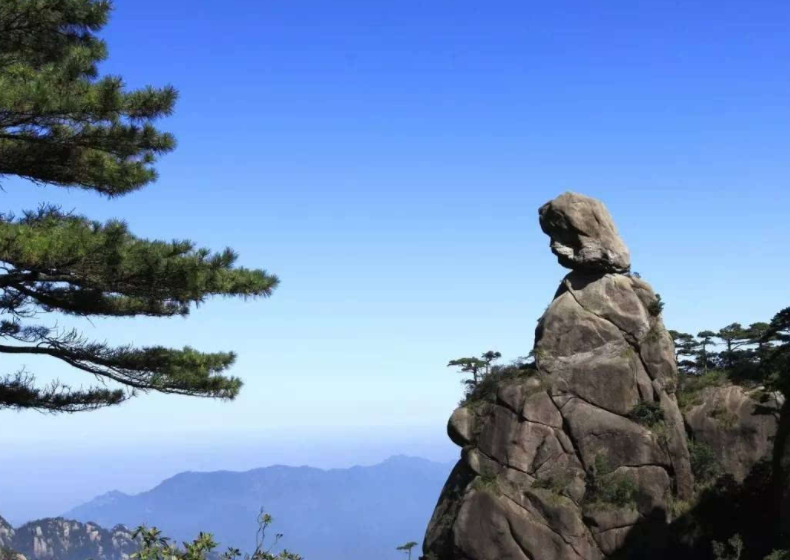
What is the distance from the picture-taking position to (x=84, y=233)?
37.9ft

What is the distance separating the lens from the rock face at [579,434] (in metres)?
32.8

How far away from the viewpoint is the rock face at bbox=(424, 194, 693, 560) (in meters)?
32.8

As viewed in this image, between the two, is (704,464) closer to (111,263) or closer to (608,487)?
(608,487)

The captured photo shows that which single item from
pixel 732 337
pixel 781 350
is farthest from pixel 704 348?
pixel 781 350

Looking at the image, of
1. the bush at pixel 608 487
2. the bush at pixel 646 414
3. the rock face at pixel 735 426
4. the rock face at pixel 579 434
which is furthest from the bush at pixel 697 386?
the bush at pixel 608 487

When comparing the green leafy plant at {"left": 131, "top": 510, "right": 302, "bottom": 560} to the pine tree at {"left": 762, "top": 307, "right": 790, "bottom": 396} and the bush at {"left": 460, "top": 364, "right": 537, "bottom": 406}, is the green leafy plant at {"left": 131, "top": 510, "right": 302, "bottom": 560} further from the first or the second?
the bush at {"left": 460, "top": 364, "right": 537, "bottom": 406}

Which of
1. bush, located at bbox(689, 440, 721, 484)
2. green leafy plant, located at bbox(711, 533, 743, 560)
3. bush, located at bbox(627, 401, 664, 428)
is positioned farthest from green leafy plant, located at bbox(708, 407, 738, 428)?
green leafy plant, located at bbox(711, 533, 743, 560)

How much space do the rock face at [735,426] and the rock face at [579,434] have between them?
1191 mm

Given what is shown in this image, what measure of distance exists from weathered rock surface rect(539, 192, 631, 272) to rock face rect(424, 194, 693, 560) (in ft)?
0.18

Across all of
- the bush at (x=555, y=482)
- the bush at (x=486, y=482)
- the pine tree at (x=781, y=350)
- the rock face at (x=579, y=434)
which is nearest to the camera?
the pine tree at (x=781, y=350)

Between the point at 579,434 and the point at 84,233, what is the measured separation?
2818 cm

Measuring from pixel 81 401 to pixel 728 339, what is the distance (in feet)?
128

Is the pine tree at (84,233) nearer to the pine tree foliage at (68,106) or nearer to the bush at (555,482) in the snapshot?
the pine tree foliage at (68,106)

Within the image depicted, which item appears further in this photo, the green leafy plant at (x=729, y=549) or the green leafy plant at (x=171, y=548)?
the green leafy plant at (x=729, y=549)
